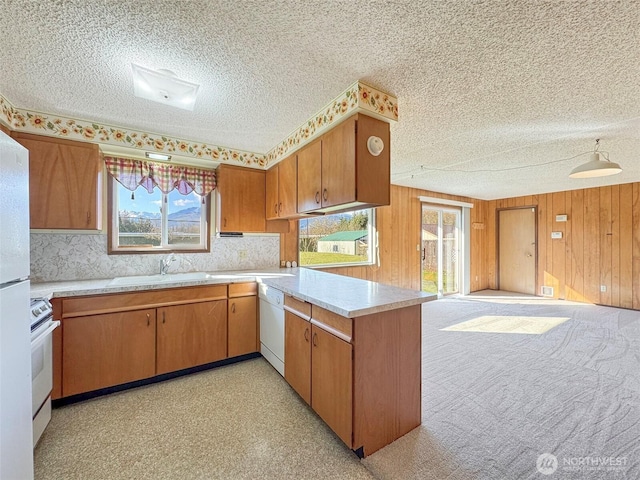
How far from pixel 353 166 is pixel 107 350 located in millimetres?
2397

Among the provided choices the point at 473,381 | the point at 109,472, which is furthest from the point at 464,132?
the point at 109,472

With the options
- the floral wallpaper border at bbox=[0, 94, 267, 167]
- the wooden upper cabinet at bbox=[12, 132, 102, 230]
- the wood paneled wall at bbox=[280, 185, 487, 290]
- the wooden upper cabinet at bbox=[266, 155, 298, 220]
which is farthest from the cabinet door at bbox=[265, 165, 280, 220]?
the wood paneled wall at bbox=[280, 185, 487, 290]

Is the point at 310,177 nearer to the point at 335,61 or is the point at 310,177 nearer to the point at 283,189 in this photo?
the point at 283,189

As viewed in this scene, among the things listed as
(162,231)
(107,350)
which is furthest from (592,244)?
(107,350)

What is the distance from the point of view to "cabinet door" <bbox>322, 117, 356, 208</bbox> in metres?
1.88

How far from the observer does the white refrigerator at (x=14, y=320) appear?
0.98 m

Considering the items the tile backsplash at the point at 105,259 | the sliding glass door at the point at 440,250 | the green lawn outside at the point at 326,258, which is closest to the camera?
the tile backsplash at the point at 105,259

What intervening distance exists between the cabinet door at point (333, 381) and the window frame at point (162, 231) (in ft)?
6.41

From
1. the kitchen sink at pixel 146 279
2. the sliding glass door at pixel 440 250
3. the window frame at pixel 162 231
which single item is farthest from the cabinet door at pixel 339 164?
the sliding glass door at pixel 440 250

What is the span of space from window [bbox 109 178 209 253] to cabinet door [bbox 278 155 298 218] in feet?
3.23

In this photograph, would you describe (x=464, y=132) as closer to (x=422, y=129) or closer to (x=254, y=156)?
(x=422, y=129)

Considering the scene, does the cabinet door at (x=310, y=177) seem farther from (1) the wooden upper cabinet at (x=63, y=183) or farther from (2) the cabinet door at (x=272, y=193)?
(1) the wooden upper cabinet at (x=63, y=183)

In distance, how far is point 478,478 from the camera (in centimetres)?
143

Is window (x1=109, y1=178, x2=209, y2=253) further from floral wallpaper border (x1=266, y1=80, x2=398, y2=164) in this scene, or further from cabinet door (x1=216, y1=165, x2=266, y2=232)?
floral wallpaper border (x1=266, y1=80, x2=398, y2=164)
